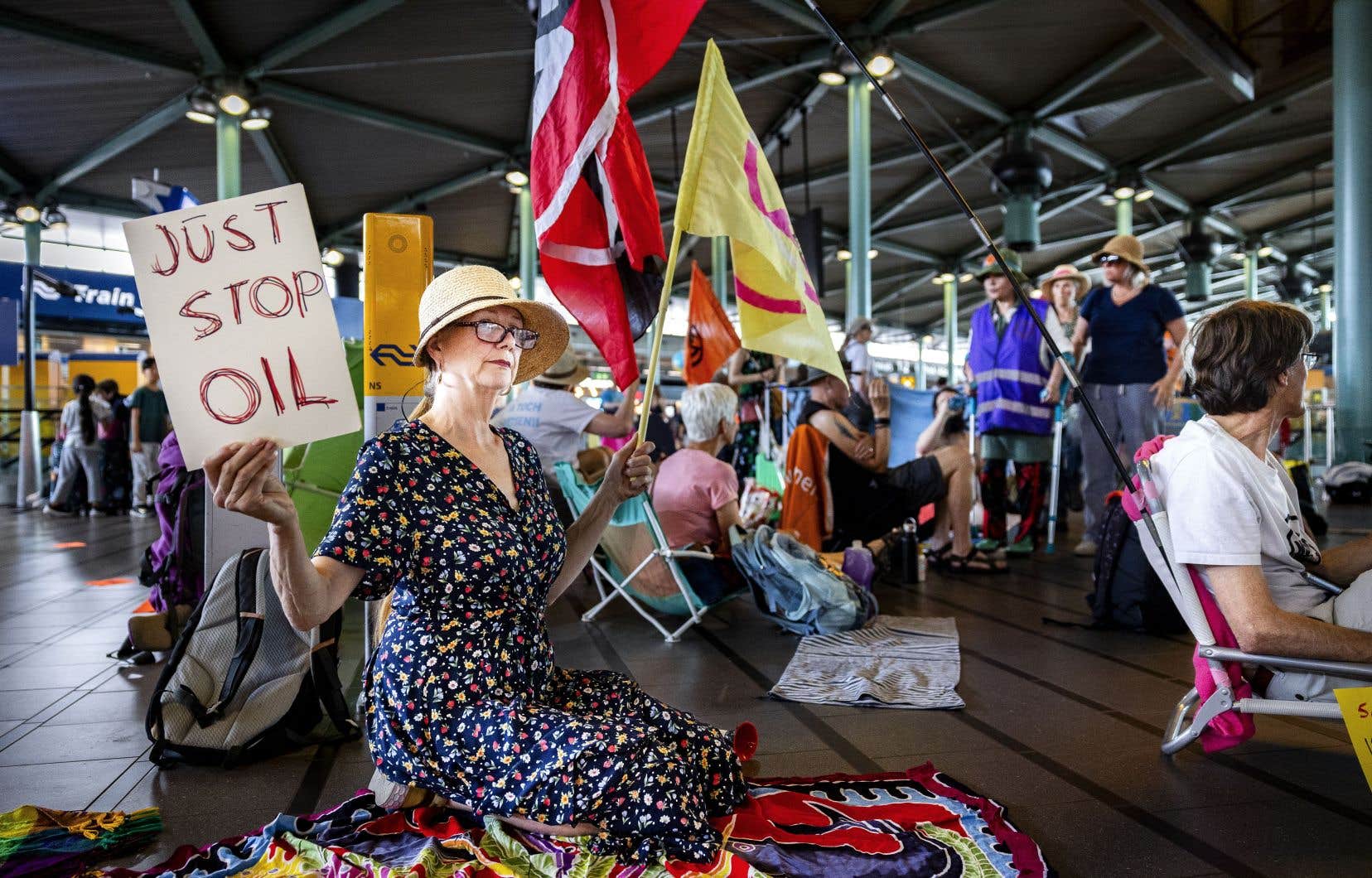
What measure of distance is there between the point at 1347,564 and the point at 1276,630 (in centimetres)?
57

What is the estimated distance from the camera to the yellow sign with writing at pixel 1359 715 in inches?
69.7

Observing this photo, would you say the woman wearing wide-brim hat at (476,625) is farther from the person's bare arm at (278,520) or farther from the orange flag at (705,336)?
the orange flag at (705,336)

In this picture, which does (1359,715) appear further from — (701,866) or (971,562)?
(971,562)

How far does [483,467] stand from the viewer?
1.88 m

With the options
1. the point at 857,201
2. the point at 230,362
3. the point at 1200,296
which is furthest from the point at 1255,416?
the point at 1200,296

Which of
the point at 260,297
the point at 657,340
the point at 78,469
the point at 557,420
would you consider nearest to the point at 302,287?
the point at 260,297

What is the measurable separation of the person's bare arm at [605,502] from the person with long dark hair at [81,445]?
1049 centimetres

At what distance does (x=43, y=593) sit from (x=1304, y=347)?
630 centimetres

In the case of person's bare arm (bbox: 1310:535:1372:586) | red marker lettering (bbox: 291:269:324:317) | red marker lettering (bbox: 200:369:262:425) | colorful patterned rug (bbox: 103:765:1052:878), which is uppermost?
red marker lettering (bbox: 291:269:324:317)

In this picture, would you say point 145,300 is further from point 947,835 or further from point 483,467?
point 947,835

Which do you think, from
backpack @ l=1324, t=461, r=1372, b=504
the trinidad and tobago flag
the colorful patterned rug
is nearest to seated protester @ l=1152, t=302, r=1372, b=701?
the colorful patterned rug

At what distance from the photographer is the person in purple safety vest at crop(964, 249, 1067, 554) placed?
5875 millimetres

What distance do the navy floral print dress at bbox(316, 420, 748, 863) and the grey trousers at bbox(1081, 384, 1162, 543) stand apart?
15.1 feet

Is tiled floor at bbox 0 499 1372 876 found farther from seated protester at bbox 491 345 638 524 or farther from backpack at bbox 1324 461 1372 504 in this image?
backpack at bbox 1324 461 1372 504
